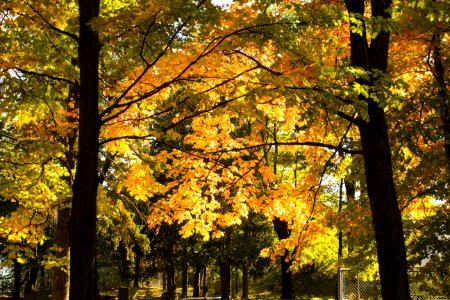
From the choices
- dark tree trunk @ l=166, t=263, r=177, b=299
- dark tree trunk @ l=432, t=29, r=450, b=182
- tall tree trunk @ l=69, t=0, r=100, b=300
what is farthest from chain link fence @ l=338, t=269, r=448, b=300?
dark tree trunk @ l=166, t=263, r=177, b=299

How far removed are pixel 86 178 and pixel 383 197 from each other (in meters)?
4.54

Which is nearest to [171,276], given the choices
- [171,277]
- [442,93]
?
[171,277]

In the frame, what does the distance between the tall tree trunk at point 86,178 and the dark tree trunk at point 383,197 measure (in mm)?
4206

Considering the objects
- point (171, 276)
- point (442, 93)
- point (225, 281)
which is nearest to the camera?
point (442, 93)

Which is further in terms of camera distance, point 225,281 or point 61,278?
point 225,281

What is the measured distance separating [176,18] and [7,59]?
431 cm

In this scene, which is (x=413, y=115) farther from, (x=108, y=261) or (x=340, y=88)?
(x=108, y=261)

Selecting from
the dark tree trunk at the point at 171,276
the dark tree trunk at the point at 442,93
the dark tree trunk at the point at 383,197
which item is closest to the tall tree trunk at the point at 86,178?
the dark tree trunk at the point at 383,197

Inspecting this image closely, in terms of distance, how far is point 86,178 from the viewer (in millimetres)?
5957

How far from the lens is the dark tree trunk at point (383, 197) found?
257 inches

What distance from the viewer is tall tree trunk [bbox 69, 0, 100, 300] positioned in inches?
228

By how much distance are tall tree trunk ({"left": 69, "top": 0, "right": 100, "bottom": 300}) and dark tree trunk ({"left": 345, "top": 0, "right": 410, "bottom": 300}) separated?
421cm

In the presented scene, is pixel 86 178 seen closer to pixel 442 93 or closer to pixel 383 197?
pixel 383 197

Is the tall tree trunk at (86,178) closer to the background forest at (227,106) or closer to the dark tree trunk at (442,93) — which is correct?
the background forest at (227,106)
